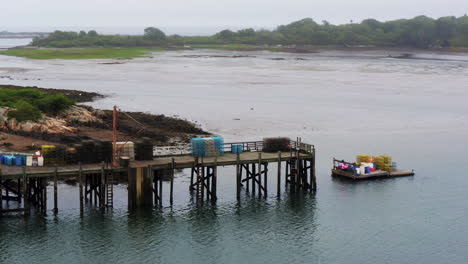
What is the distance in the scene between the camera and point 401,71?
180 meters

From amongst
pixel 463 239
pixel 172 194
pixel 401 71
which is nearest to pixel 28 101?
pixel 172 194

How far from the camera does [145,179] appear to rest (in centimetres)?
5081

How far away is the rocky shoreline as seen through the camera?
228 ft

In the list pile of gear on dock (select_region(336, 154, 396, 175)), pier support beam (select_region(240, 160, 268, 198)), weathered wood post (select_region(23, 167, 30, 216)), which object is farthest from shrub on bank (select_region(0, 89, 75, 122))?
pile of gear on dock (select_region(336, 154, 396, 175))

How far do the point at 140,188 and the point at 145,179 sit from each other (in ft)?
2.31

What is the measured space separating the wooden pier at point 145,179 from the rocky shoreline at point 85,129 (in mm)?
11713

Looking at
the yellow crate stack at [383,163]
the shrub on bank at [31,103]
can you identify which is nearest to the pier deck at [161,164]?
the yellow crate stack at [383,163]

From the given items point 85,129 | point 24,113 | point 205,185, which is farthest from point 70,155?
point 85,129

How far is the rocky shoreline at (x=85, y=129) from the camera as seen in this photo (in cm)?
6962

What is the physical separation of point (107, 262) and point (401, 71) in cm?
14622

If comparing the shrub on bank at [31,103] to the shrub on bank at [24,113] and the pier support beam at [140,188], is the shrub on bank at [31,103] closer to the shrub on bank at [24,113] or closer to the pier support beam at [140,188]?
the shrub on bank at [24,113]

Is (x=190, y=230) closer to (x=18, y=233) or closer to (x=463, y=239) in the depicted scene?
(x=18, y=233)

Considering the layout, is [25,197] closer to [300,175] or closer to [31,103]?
[300,175]

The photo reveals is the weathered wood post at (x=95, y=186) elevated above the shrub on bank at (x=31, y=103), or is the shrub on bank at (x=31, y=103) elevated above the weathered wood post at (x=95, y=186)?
the shrub on bank at (x=31, y=103)
